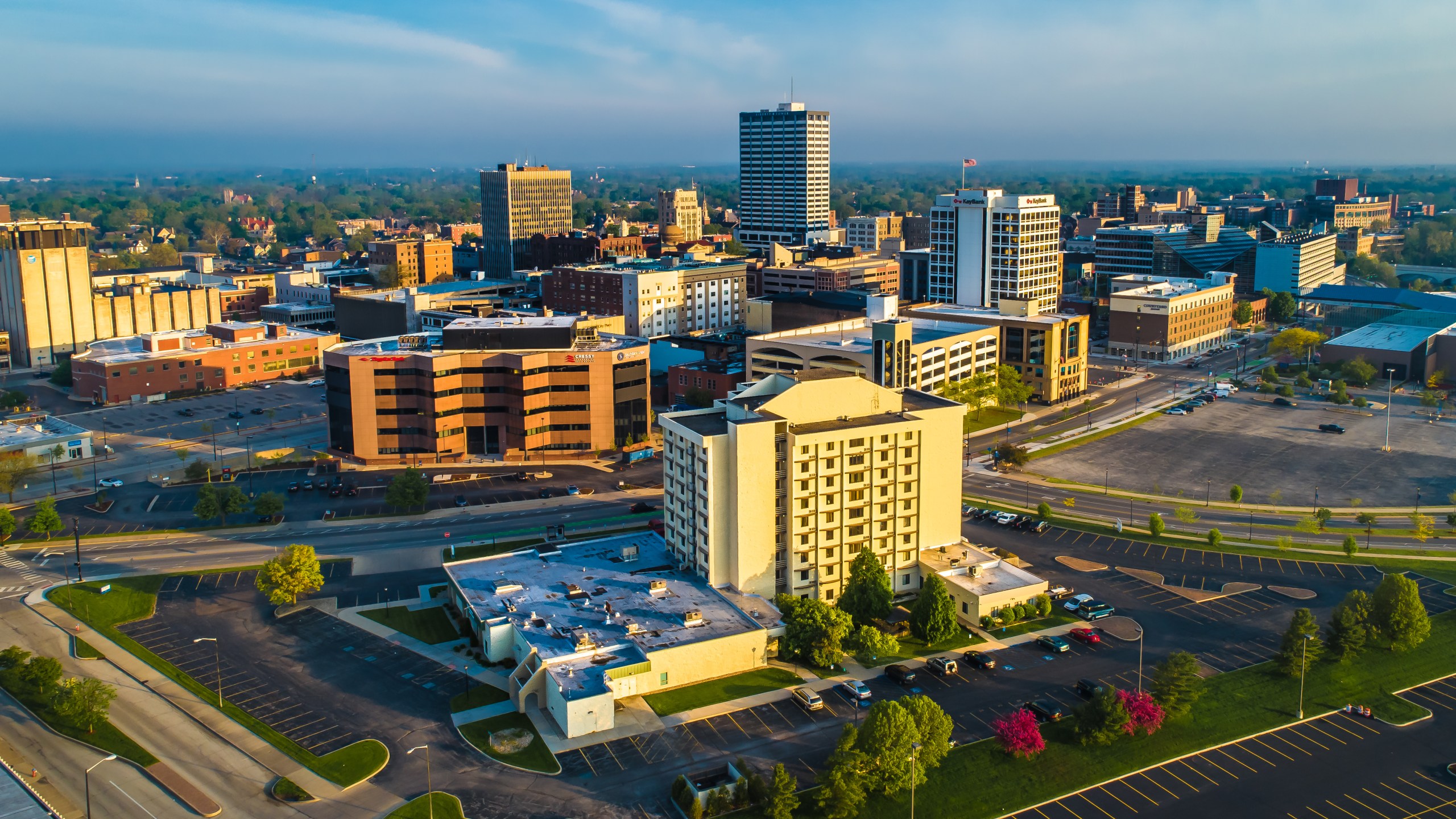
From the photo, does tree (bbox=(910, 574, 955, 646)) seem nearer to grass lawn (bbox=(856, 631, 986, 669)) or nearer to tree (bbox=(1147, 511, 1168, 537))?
grass lawn (bbox=(856, 631, 986, 669))

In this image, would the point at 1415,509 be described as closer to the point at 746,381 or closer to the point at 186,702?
the point at 746,381

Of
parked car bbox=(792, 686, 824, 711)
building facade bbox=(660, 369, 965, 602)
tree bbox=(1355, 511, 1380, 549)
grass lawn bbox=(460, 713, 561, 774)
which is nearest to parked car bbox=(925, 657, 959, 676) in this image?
parked car bbox=(792, 686, 824, 711)

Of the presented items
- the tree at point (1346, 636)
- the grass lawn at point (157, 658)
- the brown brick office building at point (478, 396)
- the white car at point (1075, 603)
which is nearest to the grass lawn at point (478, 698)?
the grass lawn at point (157, 658)

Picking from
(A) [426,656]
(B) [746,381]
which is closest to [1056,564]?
(A) [426,656]

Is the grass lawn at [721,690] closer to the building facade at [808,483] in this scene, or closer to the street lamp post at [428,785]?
the building facade at [808,483]

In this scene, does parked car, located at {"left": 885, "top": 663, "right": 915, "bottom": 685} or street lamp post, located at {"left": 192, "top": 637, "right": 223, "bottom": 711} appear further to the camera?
parked car, located at {"left": 885, "top": 663, "right": 915, "bottom": 685}

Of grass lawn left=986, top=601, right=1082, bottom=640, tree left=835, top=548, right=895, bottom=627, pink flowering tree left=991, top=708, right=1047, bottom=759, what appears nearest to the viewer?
pink flowering tree left=991, top=708, right=1047, bottom=759
